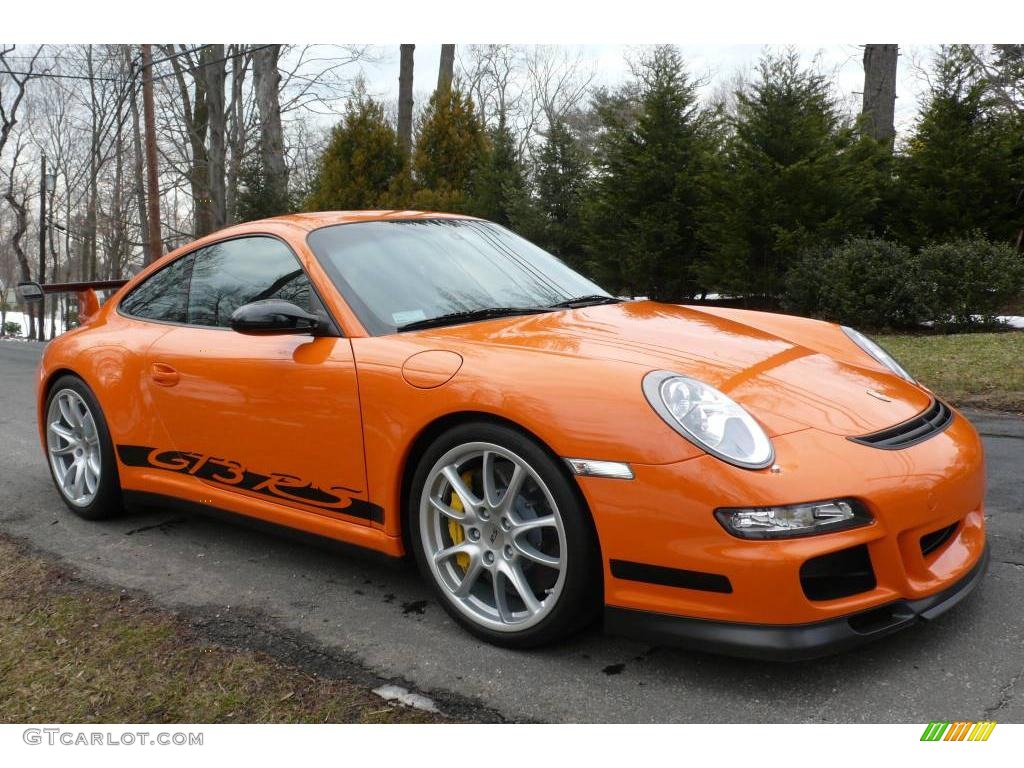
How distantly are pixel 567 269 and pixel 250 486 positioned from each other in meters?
1.73

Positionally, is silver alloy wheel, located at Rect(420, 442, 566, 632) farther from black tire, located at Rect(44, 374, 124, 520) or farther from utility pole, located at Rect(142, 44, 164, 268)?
utility pole, located at Rect(142, 44, 164, 268)

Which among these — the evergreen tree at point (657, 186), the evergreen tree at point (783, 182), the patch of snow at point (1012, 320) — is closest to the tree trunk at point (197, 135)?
the evergreen tree at point (657, 186)

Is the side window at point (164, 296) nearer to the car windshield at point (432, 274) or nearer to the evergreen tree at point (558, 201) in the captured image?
the car windshield at point (432, 274)

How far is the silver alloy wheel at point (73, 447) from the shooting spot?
175 inches

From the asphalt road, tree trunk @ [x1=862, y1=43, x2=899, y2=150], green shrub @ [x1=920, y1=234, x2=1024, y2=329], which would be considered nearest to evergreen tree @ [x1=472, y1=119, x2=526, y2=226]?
tree trunk @ [x1=862, y1=43, x2=899, y2=150]

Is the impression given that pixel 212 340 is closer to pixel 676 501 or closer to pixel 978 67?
pixel 676 501

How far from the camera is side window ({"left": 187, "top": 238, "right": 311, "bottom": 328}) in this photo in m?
3.61

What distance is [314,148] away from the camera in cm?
4012

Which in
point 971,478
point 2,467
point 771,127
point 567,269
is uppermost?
point 771,127

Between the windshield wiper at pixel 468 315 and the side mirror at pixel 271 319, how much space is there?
1.17 feet

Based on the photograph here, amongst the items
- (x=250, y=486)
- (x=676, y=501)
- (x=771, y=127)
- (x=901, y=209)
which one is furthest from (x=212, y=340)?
(x=901, y=209)

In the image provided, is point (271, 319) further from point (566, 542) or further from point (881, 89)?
point (881, 89)

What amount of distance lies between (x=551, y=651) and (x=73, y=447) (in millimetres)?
2988

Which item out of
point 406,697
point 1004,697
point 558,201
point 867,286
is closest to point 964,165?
point 867,286
